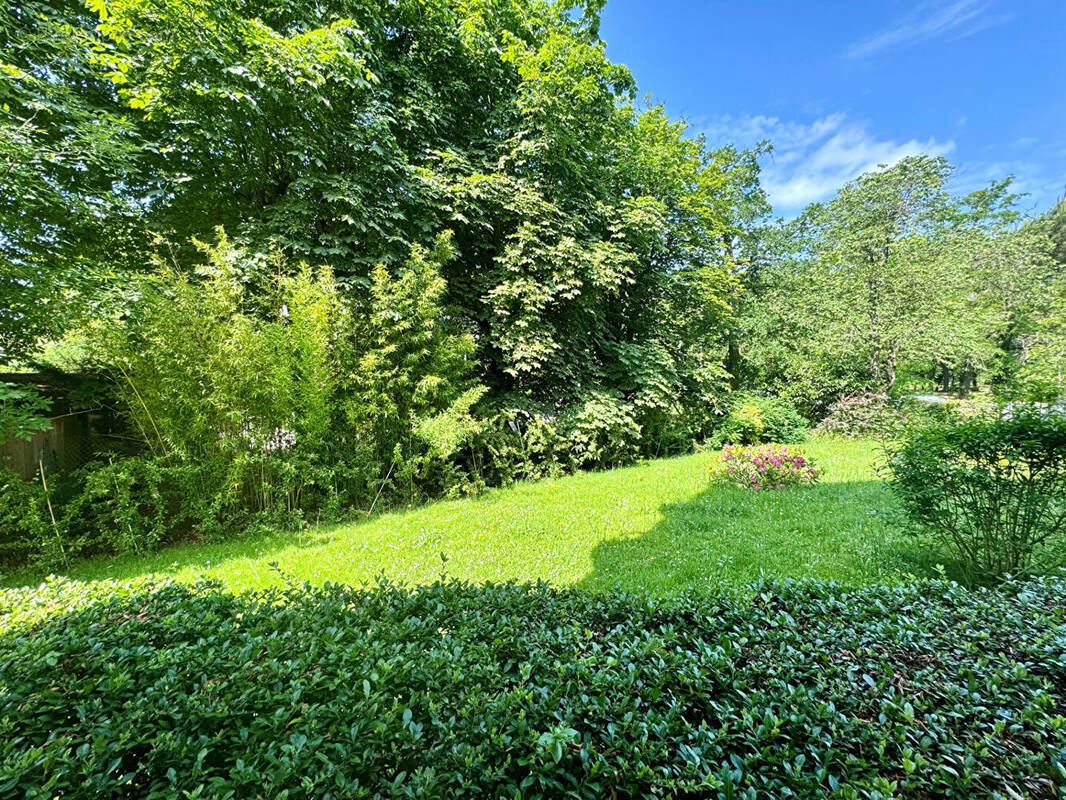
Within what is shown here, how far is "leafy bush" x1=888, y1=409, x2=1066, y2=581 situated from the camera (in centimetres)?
261

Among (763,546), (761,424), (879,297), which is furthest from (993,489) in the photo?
(879,297)

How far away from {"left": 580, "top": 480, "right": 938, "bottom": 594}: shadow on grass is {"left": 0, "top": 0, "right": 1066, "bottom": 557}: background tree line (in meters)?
1.72

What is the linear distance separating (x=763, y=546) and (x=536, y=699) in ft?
11.3

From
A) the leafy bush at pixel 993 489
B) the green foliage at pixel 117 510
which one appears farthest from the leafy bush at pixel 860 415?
the green foliage at pixel 117 510

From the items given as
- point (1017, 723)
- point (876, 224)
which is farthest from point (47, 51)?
point (876, 224)

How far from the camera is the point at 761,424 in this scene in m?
9.56

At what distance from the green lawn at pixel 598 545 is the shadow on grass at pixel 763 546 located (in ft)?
0.06

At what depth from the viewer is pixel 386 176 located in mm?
5473

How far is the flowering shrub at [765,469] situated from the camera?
6.00 m

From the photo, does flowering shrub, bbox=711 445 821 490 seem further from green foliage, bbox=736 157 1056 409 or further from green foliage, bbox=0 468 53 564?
green foliage, bbox=0 468 53 564

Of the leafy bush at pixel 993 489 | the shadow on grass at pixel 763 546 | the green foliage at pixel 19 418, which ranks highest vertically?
the green foliage at pixel 19 418

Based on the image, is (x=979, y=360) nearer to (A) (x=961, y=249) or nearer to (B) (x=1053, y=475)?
(A) (x=961, y=249)

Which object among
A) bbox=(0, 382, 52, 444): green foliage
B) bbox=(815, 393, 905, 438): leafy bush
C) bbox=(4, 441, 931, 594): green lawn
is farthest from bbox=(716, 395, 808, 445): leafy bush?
bbox=(0, 382, 52, 444): green foliage

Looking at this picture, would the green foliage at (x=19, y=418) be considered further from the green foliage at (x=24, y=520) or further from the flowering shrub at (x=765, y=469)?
the flowering shrub at (x=765, y=469)
